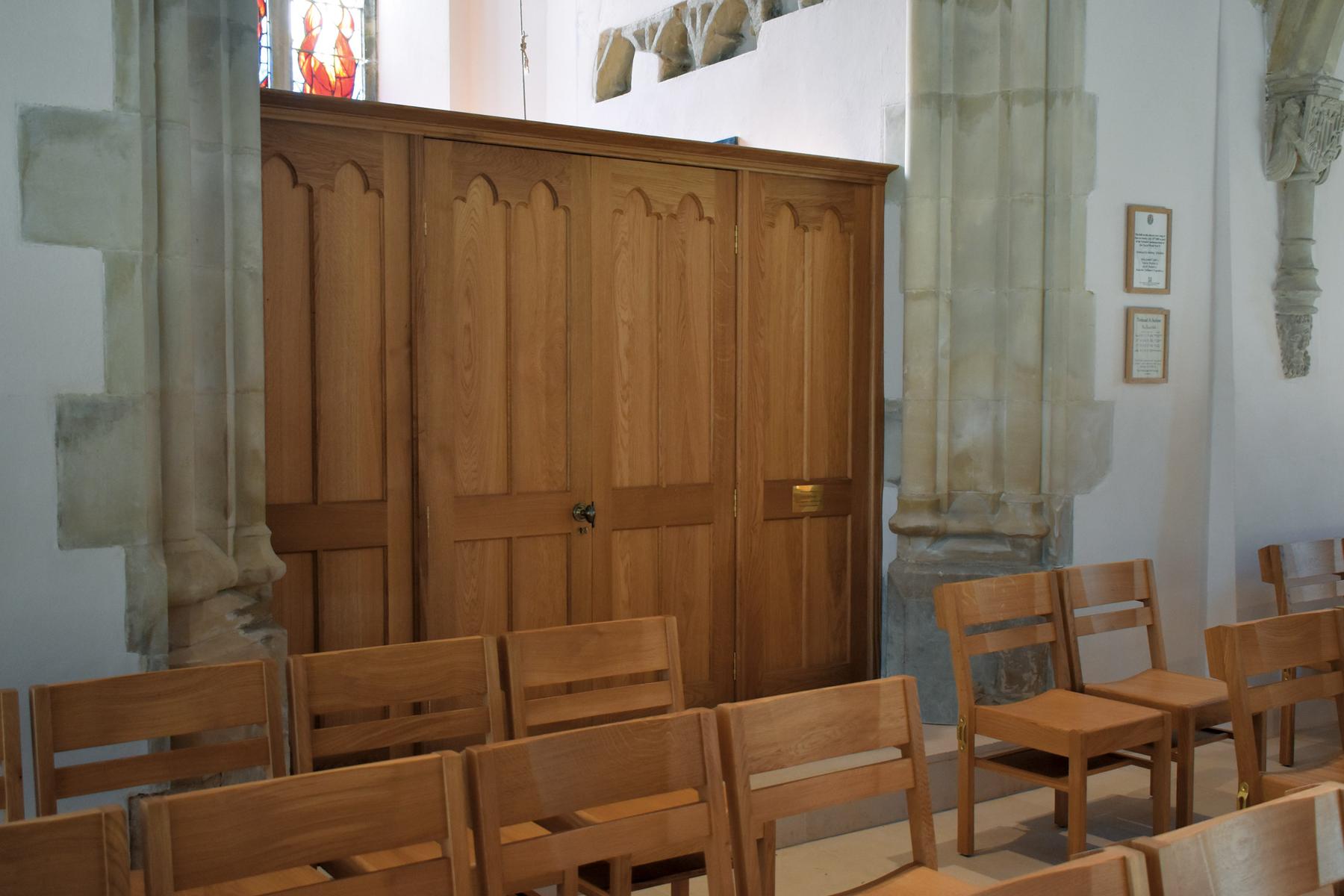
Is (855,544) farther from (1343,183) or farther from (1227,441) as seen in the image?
(1343,183)

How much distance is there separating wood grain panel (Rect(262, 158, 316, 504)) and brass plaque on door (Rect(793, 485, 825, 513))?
73.3 inches

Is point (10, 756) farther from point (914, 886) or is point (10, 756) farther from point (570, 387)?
point (570, 387)

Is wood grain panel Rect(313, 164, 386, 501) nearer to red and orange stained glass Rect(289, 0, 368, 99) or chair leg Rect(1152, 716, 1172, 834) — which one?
chair leg Rect(1152, 716, 1172, 834)

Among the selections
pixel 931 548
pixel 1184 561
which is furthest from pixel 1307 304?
pixel 931 548

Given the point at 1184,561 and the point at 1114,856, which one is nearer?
the point at 1114,856

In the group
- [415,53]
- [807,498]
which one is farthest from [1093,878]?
[415,53]

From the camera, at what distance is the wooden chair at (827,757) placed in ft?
7.27

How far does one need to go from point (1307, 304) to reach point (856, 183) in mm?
2208

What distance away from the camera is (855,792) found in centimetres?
239

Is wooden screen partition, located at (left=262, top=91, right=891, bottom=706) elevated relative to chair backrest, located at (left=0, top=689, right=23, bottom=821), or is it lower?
elevated

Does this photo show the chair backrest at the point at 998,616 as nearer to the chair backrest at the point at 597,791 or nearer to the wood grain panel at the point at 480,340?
the wood grain panel at the point at 480,340

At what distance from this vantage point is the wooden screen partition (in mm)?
3711

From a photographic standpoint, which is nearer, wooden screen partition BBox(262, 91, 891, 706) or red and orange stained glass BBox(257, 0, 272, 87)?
wooden screen partition BBox(262, 91, 891, 706)

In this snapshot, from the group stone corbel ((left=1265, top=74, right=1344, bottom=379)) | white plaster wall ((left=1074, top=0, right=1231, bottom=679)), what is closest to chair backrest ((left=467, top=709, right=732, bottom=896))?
white plaster wall ((left=1074, top=0, right=1231, bottom=679))
